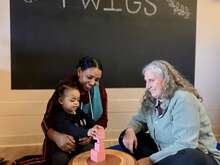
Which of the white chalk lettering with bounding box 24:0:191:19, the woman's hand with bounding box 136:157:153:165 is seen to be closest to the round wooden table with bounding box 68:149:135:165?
the woman's hand with bounding box 136:157:153:165

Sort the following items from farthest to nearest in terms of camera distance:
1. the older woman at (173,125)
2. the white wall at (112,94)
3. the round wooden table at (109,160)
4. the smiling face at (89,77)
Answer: the white wall at (112,94) → the smiling face at (89,77) → the older woman at (173,125) → the round wooden table at (109,160)

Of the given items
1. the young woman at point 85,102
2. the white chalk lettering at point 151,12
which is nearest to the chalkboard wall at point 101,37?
the white chalk lettering at point 151,12

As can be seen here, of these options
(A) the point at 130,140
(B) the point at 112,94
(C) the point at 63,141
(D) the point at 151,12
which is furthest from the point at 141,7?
(C) the point at 63,141

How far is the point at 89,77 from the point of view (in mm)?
1979

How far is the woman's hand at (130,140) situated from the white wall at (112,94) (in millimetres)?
888

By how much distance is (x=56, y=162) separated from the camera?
1.84 m

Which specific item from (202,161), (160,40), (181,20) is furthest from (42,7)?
(202,161)

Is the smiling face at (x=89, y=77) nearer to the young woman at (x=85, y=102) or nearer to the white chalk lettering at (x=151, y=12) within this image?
the young woman at (x=85, y=102)

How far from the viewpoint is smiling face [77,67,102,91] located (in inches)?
77.9

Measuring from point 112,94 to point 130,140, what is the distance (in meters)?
0.95

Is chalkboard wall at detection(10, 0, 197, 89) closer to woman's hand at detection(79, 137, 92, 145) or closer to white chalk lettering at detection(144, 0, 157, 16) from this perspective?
white chalk lettering at detection(144, 0, 157, 16)

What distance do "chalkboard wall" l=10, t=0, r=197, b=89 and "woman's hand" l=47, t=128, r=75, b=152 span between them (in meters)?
0.88

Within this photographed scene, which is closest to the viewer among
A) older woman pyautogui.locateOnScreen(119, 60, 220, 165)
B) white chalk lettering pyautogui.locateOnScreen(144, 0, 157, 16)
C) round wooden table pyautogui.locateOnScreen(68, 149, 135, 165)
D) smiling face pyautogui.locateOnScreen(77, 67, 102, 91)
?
round wooden table pyautogui.locateOnScreen(68, 149, 135, 165)

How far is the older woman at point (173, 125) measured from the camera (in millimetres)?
1651
